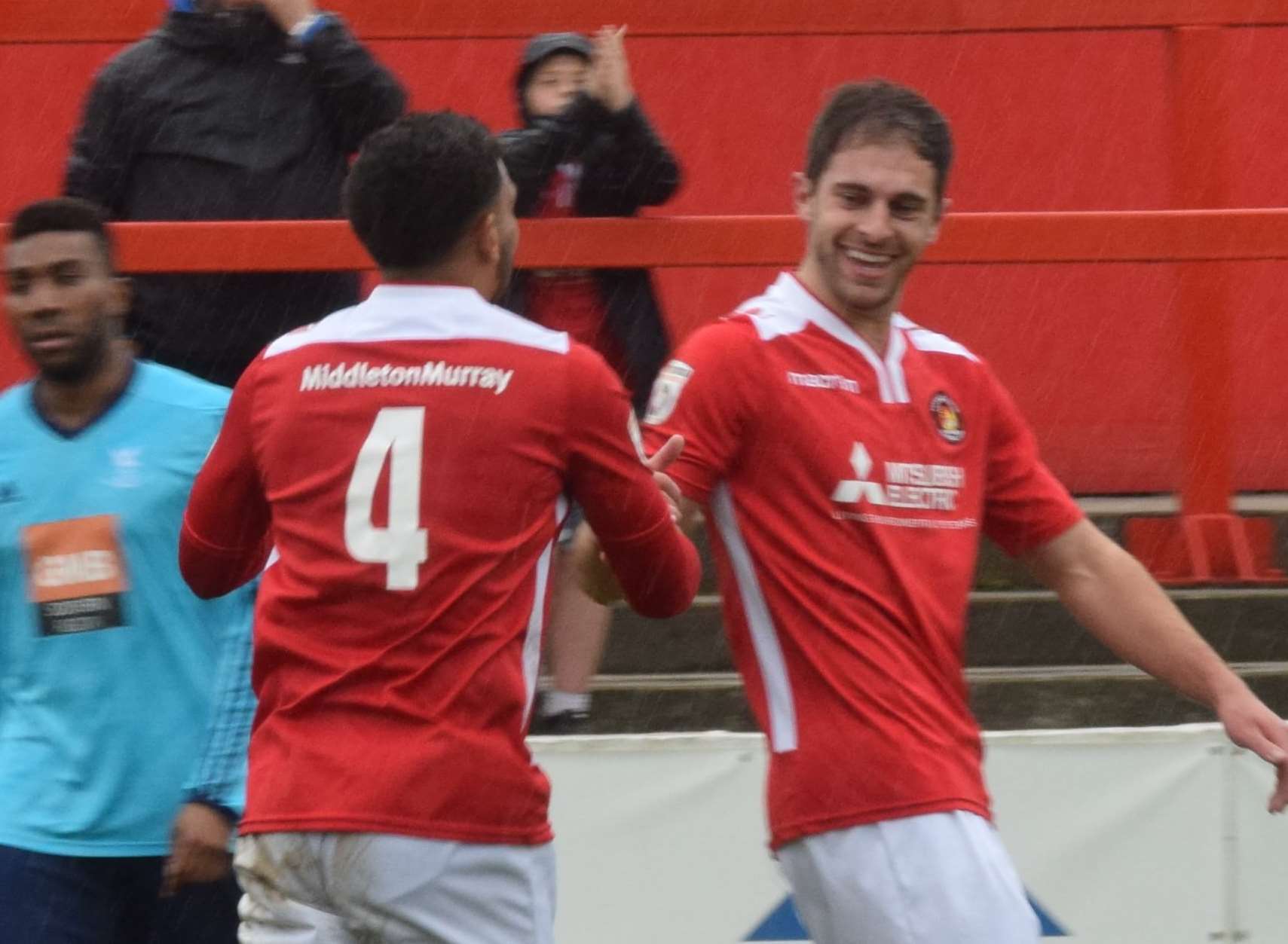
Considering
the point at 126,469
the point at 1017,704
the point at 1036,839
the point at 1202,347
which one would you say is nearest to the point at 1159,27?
the point at 1202,347

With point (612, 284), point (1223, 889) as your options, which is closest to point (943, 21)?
point (612, 284)

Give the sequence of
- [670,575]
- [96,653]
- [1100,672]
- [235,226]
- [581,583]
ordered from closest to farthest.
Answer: [670,575] → [581,583] → [96,653] → [235,226] → [1100,672]

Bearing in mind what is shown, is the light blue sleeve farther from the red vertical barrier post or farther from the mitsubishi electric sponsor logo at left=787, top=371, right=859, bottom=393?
the red vertical barrier post

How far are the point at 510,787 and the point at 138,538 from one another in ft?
3.71

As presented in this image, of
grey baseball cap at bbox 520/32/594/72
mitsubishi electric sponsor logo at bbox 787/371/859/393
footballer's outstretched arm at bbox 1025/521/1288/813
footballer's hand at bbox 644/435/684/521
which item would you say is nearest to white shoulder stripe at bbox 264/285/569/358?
footballer's hand at bbox 644/435/684/521

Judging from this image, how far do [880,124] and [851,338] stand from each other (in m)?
0.35

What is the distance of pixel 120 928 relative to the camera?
371 centimetres

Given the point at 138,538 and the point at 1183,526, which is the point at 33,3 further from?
the point at 1183,526

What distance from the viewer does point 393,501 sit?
2.76 m

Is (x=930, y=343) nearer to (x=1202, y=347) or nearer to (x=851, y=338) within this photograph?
(x=851, y=338)

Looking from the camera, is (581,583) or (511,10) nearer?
(581,583)

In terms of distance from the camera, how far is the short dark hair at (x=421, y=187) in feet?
9.39

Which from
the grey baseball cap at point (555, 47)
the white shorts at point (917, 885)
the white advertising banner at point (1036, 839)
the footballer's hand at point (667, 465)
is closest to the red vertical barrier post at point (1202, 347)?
the white advertising banner at point (1036, 839)

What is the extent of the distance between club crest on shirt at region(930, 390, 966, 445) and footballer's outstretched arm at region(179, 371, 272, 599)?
110 centimetres
